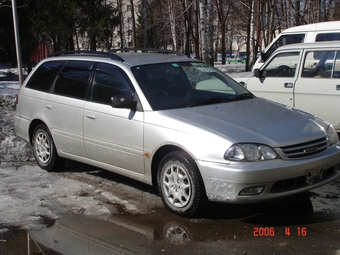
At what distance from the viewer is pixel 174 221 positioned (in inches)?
188

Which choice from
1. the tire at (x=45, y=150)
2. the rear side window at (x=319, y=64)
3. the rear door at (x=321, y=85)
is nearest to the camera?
the tire at (x=45, y=150)

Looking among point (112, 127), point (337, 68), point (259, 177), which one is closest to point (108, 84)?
point (112, 127)

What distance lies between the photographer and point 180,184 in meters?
4.79

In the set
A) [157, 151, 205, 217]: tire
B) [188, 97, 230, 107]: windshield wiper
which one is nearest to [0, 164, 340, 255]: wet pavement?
[157, 151, 205, 217]: tire

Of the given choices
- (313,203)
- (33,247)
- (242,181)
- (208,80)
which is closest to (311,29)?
(208,80)

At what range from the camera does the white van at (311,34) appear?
1137 centimetres

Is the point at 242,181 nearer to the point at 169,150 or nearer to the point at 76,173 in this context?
the point at 169,150

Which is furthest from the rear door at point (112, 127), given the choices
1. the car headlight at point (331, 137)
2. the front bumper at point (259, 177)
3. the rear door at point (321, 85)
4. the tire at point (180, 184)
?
the rear door at point (321, 85)

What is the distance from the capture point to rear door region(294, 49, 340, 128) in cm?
761

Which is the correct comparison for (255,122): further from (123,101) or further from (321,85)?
(321,85)

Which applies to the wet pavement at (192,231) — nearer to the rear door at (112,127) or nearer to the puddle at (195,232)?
the puddle at (195,232)

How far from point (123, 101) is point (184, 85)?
0.94 m

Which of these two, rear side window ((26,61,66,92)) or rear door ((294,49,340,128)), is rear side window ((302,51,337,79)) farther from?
rear side window ((26,61,66,92))

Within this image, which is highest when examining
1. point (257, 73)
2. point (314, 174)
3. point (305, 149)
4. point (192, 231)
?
point (257, 73)
